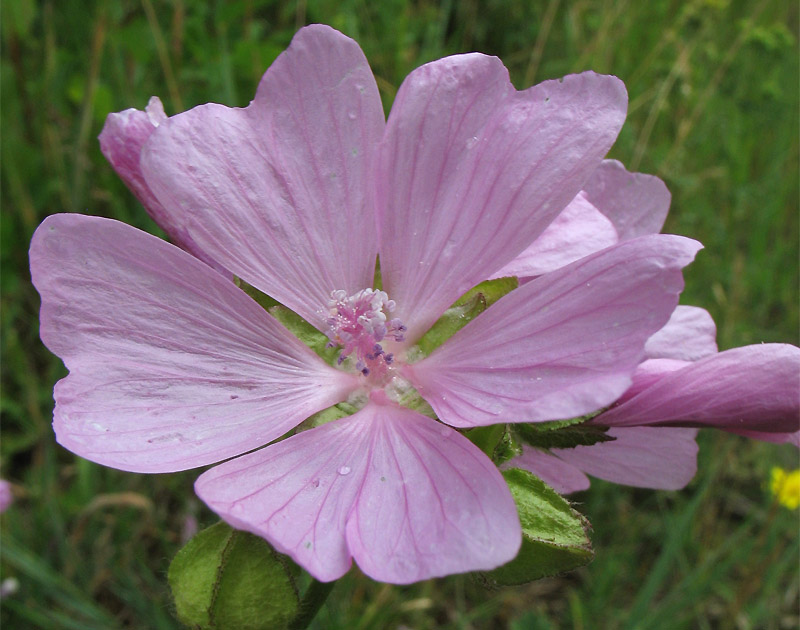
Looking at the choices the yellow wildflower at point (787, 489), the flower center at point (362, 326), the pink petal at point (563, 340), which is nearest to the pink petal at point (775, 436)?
the pink petal at point (563, 340)

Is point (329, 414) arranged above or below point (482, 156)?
below

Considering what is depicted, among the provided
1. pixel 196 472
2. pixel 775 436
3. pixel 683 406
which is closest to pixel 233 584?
pixel 683 406

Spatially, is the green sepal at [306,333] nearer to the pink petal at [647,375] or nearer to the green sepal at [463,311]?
the green sepal at [463,311]

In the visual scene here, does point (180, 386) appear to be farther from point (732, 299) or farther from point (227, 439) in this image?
point (732, 299)

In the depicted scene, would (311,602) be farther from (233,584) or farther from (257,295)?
(257,295)

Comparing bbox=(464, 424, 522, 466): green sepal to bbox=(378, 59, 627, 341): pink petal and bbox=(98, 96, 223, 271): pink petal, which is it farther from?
bbox=(98, 96, 223, 271): pink petal

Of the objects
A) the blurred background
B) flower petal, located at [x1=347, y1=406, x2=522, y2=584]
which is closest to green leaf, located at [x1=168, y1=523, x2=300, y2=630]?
flower petal, located at [x1=347, y1=406, x2=522, y2=584]
